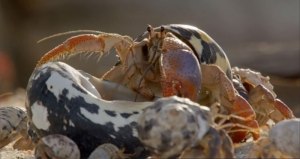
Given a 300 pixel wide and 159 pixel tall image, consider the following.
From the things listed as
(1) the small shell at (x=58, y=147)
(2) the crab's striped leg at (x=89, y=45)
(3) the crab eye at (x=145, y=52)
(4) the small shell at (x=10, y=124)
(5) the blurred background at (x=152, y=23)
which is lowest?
(5) the blurred background at (x=152, y=23)

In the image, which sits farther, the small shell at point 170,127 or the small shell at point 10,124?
the small shell at point 10,124

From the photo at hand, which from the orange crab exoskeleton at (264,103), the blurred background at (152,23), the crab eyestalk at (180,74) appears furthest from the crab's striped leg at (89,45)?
the blurred background at (152,23)

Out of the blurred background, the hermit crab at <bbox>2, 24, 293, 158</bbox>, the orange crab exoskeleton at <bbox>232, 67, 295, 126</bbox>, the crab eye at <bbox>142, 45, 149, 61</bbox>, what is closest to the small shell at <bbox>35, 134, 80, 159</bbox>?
the hermit crab at <bbox>2, 24, 293, 158</bbox>

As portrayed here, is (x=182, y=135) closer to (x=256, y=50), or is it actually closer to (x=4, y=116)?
(x=4, y=116)

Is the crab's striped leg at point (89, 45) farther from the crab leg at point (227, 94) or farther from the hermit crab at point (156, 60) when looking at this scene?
the crab leg at point (227, 94)

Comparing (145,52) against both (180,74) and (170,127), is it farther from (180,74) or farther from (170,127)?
(170,127)

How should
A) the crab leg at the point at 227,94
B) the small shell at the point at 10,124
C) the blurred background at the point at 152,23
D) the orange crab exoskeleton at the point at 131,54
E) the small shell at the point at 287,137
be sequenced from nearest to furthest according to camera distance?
the small shell at the point at 287,137 → the crab leg at the point at 227,94 → the orange crab exoskeleton at the point at 131,54 → the small shell at the point at 10,124 → the blurred background at the point at 152,23
